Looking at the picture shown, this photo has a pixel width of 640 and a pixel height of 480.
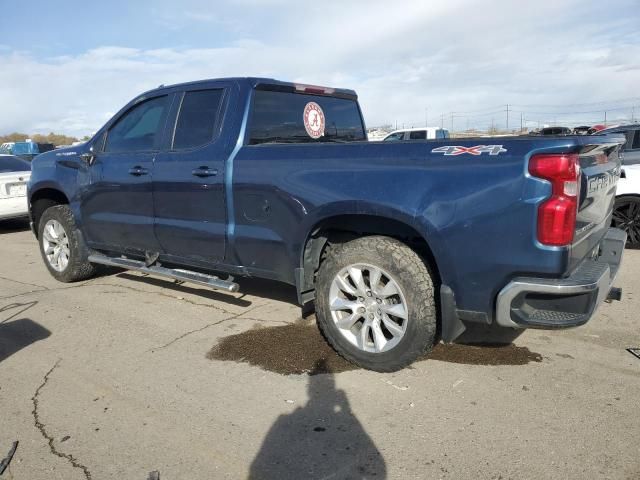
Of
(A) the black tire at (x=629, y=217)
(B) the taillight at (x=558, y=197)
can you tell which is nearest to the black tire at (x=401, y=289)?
(B) the taillight at (x=558, y=197)

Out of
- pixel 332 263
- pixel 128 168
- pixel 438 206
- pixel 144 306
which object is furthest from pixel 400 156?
pixel 144 306

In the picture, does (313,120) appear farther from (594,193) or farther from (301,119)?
(594,193)

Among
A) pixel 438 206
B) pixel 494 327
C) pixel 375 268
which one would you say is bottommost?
pixel 494 327

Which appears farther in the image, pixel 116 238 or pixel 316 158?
pixel 116 238

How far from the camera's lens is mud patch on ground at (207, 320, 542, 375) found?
12.4 ft

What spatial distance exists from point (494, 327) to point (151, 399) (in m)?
2.67

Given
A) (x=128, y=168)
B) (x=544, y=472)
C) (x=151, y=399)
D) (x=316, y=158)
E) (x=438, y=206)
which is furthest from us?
(x=128, y=168)

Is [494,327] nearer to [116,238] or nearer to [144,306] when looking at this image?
[144,306]

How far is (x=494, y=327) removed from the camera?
439 centimetres

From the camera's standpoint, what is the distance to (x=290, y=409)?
3209mm

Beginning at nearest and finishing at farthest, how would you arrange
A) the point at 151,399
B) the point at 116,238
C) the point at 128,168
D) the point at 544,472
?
the point at 544,472 → the point at 151,399 → the point at 128,168 → the point at 116,238

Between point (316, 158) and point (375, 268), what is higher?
point (316, 158)

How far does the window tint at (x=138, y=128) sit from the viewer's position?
16.1 feet

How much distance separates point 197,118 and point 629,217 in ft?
19.0
